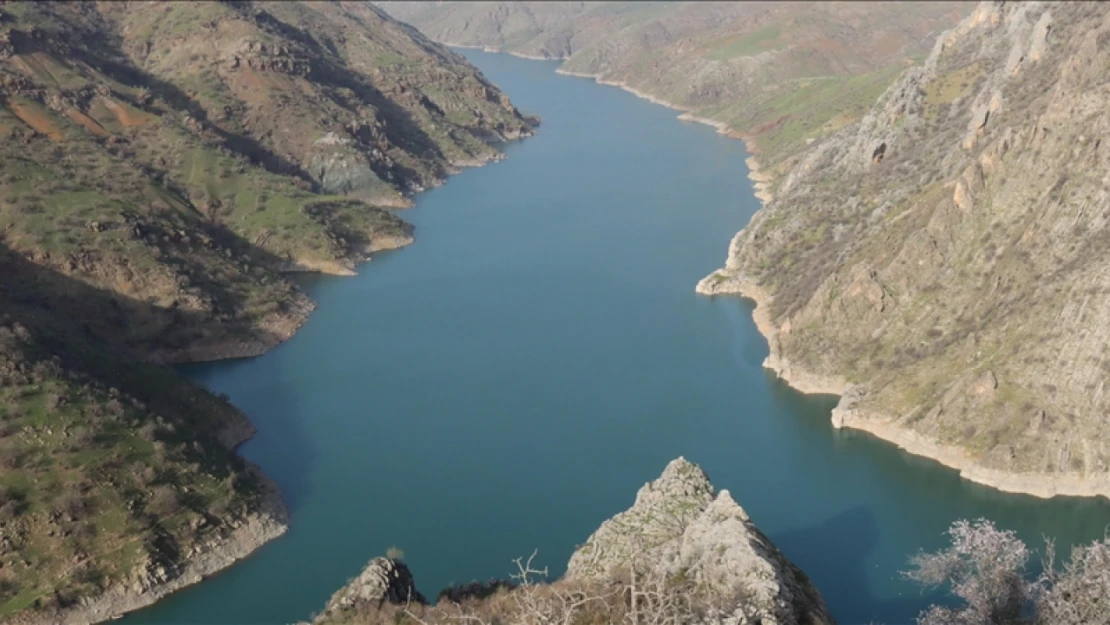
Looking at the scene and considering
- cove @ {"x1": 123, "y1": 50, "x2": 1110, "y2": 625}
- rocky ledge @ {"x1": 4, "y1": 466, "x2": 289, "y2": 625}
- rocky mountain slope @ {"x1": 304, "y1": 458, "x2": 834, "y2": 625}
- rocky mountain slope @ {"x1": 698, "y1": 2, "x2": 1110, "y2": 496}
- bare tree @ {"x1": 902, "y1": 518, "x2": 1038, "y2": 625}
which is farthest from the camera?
rocky mountain slope @ {"x1": 698, "y1": 2, "x2": 1110, "y2": 496}

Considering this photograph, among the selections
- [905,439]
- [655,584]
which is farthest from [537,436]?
[655,584]

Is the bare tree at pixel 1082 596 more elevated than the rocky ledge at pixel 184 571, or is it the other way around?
the bare tree at pixel 1082 596

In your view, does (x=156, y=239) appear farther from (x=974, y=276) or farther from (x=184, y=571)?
(x=974, y=276)

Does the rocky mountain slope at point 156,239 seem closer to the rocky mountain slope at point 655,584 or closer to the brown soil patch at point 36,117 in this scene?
the brown soil patch at point 36,117

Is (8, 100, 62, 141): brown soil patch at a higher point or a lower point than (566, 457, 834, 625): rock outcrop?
lower

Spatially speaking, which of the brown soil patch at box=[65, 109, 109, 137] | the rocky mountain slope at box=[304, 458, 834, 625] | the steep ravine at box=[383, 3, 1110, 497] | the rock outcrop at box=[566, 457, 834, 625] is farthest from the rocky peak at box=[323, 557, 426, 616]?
the brown soil patch at box=[65, 109, 109, 137]

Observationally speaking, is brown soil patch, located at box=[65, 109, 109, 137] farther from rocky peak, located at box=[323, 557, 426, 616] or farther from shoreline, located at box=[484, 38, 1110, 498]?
rocky peak, located at box=[323, 557, 426, 616]

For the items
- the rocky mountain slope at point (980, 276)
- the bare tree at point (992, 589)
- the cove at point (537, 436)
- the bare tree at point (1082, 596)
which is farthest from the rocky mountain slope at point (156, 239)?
the rocky mountain slope at point (980, 276)

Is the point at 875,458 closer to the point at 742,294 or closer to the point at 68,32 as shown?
the point at 742,294
